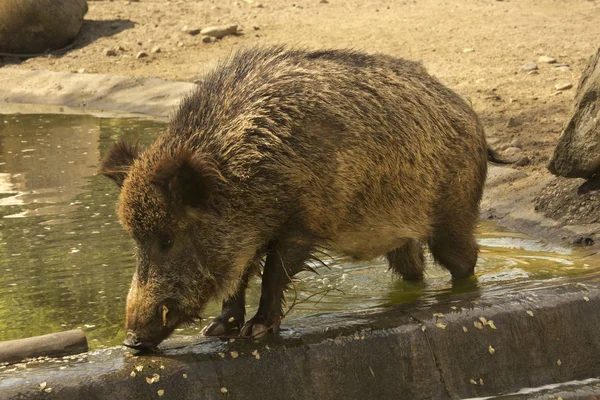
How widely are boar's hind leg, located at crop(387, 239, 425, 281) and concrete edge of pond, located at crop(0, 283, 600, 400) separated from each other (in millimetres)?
1111

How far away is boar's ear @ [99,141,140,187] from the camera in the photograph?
16.3 feet

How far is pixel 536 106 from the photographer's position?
419 inches

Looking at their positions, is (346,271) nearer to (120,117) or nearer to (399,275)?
(399,275)

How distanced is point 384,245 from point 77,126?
24.1 feet

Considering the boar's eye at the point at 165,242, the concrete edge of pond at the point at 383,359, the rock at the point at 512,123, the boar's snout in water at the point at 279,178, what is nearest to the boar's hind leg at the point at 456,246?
the boar's snout in water at the point at 279,178

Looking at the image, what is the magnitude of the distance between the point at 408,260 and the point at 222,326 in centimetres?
167

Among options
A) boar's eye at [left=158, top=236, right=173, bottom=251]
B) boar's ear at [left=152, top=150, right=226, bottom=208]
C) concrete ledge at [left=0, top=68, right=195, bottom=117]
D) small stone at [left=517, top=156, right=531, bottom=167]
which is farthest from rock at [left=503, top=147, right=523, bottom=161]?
boar's eye at [left=158, top=236, right=173, bottom=251]

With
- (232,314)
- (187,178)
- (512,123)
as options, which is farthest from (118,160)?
(512,123)

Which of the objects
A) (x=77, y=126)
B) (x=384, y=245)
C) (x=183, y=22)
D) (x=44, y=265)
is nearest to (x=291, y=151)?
(x=384, y=245)

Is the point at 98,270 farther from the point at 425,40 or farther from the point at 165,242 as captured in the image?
the point at 425,40

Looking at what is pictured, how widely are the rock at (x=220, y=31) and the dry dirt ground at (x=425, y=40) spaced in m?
0.12

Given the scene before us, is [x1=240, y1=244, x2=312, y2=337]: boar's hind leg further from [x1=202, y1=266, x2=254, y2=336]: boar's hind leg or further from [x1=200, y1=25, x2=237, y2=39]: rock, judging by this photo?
[x1=200, y1=25, x2=237, y2=39]: rock

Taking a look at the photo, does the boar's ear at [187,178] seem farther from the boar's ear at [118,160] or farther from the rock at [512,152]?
the rock at [512,152]

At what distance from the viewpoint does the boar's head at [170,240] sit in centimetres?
447
